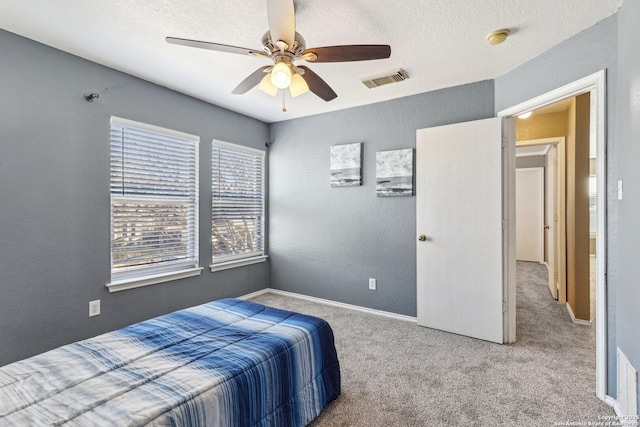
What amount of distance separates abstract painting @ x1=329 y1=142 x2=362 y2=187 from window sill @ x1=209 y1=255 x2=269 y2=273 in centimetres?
152

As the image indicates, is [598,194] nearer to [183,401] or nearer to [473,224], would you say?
[473,224]

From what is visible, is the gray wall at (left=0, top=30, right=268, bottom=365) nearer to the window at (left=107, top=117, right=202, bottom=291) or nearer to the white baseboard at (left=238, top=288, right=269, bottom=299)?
the window at (left=107, top=117, right=202, bottom=291)

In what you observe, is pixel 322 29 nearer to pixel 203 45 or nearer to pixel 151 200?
pixel 203 45

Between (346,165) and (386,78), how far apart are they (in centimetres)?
117

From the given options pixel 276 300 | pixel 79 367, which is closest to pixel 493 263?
pixel 276 300

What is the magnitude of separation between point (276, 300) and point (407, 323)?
1.75m

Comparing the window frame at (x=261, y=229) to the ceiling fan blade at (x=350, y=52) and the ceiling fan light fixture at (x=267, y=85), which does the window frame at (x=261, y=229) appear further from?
the ceiling fan blade at (x=350, y=52)

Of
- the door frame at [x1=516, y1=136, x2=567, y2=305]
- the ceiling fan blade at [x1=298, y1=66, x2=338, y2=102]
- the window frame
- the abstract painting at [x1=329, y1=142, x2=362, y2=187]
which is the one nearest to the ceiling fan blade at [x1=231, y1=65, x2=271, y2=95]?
the ceiling fan blade at [x1=298, y1=66, x2=338, y2=102]

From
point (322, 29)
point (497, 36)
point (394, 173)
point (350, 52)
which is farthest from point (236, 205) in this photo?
point (497, 36)

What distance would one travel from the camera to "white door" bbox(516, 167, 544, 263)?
6668 mm

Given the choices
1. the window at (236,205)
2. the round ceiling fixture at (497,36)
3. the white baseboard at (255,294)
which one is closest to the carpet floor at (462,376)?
the white baseboard at (255,294)

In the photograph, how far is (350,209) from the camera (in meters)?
3.82

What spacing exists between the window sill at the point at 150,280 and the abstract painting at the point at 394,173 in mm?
2356

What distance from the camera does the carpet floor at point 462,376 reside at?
182 centimetres
